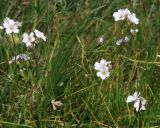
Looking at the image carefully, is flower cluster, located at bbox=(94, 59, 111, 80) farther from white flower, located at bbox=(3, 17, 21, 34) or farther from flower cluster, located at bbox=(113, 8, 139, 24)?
white flower, located at bbox=(3, 17, 21, 34)

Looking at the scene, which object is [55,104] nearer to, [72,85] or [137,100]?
[72,85]

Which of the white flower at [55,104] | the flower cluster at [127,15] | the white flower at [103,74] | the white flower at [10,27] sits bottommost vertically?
the white flower at [55,104]

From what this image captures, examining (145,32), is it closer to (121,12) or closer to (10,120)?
(121,12)

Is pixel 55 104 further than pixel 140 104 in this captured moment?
Yes

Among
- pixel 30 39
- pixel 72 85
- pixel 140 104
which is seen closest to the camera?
pixel 140 104

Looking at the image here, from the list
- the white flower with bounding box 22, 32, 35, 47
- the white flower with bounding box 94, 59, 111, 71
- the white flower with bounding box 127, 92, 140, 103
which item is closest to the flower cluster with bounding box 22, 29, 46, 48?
the white flower with bounding box 22, 32, 35, 47

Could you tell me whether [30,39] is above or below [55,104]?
above

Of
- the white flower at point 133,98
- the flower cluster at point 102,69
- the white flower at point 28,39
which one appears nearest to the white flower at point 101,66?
the flower cluster at point 102,69

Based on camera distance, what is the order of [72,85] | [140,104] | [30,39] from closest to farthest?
[140,104], [30,39], [72,85]

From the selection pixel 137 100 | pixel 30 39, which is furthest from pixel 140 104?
pixel 30 39

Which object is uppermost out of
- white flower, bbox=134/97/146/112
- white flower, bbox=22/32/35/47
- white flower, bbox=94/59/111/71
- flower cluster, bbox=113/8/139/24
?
flower cluster, bbox=113/8/139/24

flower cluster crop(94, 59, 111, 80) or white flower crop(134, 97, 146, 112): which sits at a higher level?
flower cluster crop(94, 59, 111, 80)

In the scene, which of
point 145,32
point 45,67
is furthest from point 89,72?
point 145,32

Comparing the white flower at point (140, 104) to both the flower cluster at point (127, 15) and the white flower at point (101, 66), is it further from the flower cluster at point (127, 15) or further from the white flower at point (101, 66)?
the flower cluster at point (127, 15)
